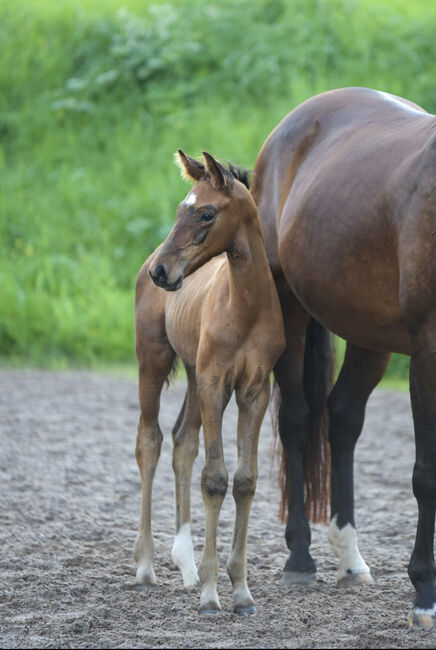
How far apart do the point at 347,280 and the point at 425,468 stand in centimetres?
81

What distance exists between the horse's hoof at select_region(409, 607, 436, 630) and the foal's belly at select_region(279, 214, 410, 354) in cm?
101

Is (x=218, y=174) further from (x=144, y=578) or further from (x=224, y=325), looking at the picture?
(x=144, y=578)

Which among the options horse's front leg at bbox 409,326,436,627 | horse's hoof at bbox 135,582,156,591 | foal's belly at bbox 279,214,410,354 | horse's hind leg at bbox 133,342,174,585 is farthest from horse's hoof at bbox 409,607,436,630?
horse's hind leg at bbox 133,342,174,585

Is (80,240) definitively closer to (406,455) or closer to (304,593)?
(406,455)

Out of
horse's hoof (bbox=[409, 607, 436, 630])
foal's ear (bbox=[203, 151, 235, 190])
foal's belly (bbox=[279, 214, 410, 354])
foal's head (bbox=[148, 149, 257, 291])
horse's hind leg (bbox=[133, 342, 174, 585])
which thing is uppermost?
foal's ear (bbox=[203, 151, 235, 190])

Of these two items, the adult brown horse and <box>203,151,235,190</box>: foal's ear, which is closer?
the adult brown horse

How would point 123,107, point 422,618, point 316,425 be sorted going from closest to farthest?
1. point 422,618
2. point 316,425
3. point 123,107

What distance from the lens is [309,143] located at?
14.8ft

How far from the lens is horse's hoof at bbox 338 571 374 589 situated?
13.8ft

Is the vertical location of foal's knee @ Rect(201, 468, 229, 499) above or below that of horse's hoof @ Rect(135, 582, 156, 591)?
above

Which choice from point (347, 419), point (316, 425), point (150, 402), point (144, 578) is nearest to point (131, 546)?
point (144, 578)

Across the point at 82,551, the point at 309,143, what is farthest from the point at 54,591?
the point at 309,143

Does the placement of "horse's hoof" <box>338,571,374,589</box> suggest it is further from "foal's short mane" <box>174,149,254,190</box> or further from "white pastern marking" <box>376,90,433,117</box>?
"white pastern marking" <box>376,90,433,117</box>

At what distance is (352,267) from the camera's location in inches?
147
